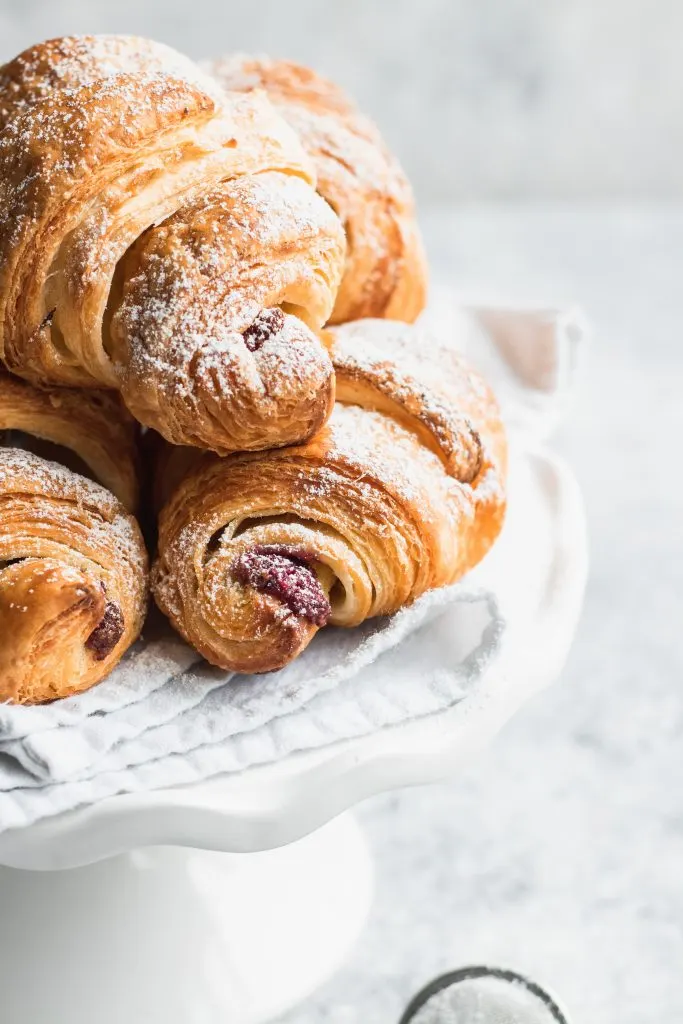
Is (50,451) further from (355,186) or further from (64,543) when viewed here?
(355,186)

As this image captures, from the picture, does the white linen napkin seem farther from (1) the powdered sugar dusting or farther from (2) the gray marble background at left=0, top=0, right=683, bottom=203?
(2) the gray marble background at left=0, top=0, right=683, bottom=203

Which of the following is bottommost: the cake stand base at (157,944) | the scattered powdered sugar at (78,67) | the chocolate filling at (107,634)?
the cake stand base at (157,944)

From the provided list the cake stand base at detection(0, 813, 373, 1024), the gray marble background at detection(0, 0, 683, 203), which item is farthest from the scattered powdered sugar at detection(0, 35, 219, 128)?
the gray marble background at detection(0, 0, 683, 203)

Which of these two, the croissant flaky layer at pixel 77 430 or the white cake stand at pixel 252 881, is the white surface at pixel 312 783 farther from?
the croissant flaky layer at pixel 77 430

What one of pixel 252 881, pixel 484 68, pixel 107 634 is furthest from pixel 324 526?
pixel 484 68

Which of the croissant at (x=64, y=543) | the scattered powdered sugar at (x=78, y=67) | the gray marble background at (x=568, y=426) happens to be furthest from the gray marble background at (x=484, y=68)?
the croissant at (x=64, y=543)

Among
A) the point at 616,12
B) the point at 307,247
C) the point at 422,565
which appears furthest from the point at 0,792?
the point at 616,12

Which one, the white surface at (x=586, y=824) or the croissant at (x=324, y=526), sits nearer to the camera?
the croissant at (x=324, y=526)
